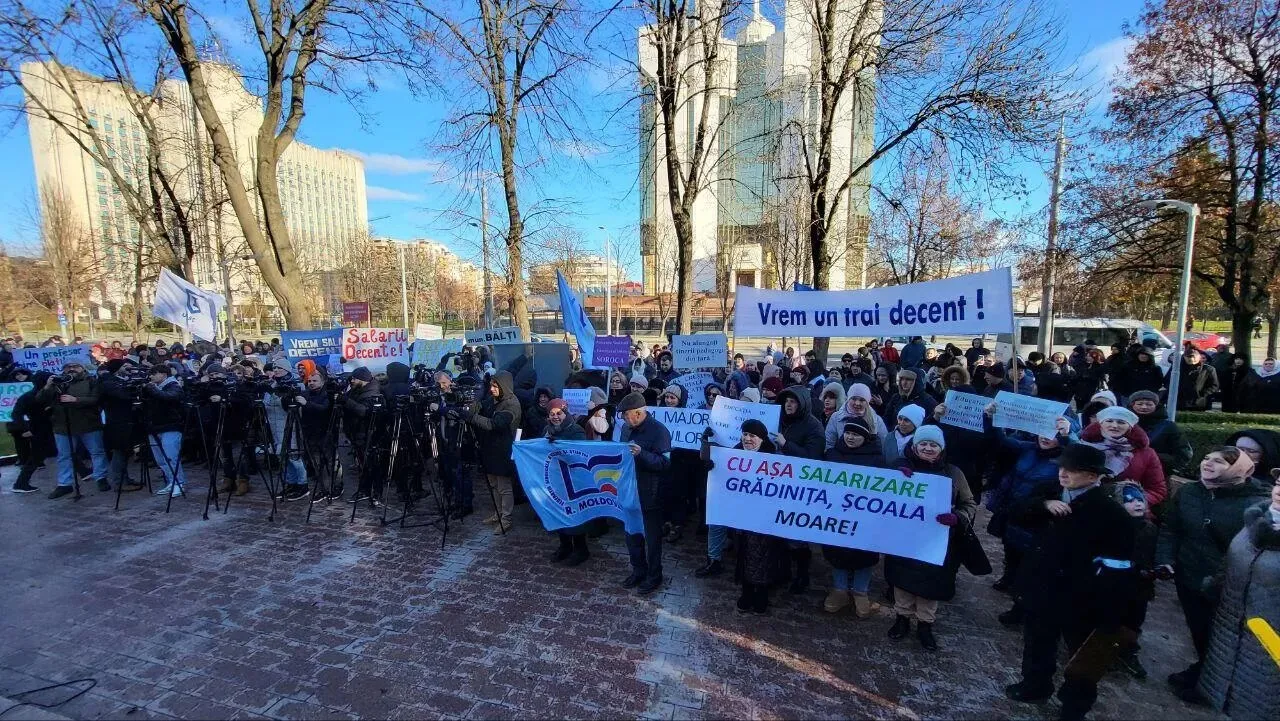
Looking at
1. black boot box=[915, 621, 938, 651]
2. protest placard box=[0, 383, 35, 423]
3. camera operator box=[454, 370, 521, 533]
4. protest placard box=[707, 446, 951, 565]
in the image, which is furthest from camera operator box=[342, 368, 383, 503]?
black boot box=[915, 621, 938, 651]

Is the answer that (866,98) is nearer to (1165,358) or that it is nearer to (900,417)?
(900,417)

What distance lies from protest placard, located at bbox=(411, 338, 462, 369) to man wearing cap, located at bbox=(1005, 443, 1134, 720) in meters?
11.5

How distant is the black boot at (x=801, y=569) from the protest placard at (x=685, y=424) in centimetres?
151

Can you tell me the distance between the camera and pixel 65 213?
92.9 ft

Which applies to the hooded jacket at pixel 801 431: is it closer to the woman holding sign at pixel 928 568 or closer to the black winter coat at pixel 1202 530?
the woman holding sign at pixel 928 568

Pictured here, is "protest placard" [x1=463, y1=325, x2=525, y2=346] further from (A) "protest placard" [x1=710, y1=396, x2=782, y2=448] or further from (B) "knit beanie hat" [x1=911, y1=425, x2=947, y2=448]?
(B) "knit beanie hat" [x1=911, y1=425, x2=947, y2=448]

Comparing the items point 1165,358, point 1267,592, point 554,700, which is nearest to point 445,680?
point 554,700

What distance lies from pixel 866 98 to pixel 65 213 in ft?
128

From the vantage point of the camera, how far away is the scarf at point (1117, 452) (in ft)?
13.5

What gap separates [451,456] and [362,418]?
152 cm

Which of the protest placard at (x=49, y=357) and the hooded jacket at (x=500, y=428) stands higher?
the protest placard at (x=49, y=357)

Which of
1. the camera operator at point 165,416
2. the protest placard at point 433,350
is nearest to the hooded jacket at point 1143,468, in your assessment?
the camera operator at point 165,416

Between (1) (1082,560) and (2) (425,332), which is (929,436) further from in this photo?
(2) (425,332)

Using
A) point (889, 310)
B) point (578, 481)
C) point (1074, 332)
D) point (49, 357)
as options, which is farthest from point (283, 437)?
point (1074, 332)
